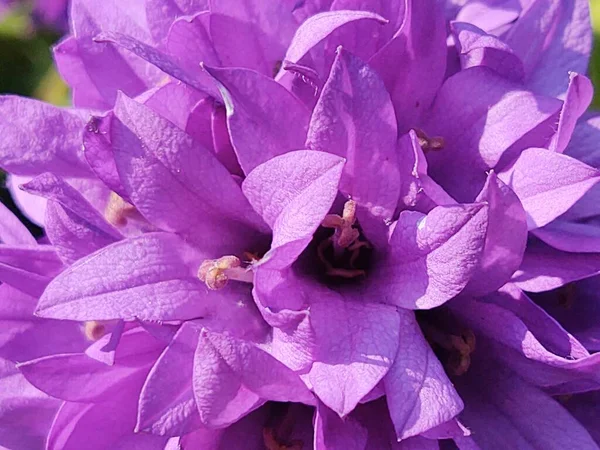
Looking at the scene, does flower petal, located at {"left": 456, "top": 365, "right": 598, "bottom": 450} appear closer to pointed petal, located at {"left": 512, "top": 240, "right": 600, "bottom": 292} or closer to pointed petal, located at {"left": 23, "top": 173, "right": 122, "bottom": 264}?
pointed petal, located at {"left": 512, "top": 240, "right": 600, "bottom": 292}

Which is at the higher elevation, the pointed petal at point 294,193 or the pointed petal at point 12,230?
the pointed petal at point 294,193

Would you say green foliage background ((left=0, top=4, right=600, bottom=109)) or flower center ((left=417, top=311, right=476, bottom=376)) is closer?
flower center ((left=417, top=311, right=476, bottom=376))

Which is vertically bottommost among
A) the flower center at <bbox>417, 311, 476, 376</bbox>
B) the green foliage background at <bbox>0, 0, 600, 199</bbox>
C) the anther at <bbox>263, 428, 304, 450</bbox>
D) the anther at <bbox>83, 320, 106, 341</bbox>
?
the green foliage background at <bbox>0, 0, 600, 199</bbox>

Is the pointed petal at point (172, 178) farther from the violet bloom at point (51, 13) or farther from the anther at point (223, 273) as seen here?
the violet bloom at point (51, 13)

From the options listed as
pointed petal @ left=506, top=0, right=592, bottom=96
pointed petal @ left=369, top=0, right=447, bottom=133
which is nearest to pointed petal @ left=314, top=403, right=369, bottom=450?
pointed petal @ left=369, top=0, right=447, bottom=133

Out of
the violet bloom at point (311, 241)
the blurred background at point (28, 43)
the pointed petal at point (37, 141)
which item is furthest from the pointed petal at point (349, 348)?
the blurred background at point (28, 43)

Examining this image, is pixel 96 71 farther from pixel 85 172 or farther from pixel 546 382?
pixel 546 382

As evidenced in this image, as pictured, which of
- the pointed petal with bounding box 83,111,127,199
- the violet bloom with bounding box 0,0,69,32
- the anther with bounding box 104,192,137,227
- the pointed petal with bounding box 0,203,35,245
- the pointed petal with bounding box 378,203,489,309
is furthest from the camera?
the violet bloom with bounding box 0,0,69,32
